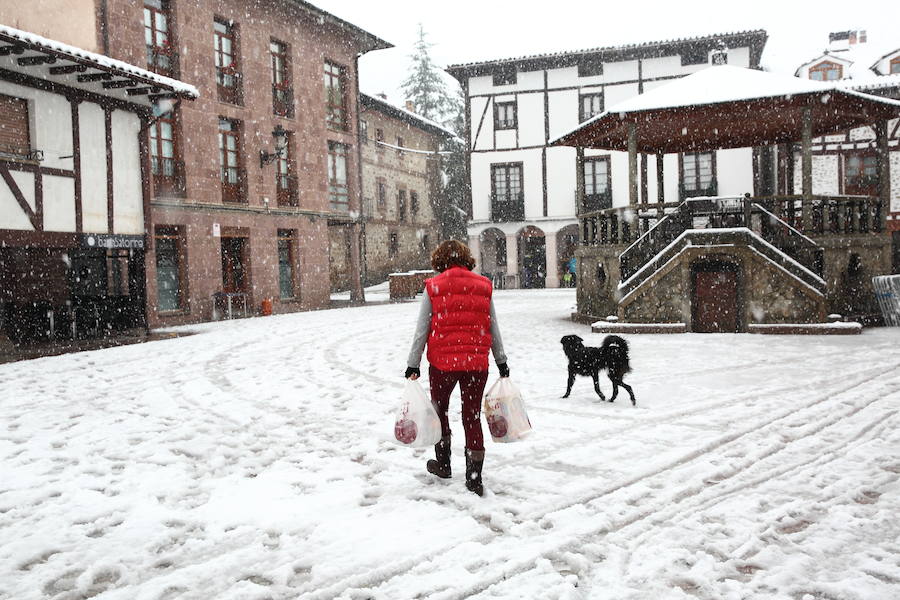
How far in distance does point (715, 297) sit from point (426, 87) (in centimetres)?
4330

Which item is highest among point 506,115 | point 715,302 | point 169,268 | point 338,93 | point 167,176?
point 506,115

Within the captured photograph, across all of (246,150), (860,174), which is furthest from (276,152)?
(860,174)

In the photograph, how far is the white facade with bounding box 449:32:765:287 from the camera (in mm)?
29969

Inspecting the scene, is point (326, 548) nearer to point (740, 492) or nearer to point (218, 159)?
point (740, 492)

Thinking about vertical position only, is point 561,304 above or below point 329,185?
below

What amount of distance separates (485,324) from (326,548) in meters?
1.74

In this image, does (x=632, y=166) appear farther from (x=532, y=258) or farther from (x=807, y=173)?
(x=532, y=258)

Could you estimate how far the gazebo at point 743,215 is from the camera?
13312 mm

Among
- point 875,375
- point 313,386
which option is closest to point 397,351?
point 313,386

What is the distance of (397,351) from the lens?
12008 mm

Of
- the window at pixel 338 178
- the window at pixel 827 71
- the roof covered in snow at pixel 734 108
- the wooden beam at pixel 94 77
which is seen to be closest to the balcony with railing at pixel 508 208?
the window at pixel 338 178

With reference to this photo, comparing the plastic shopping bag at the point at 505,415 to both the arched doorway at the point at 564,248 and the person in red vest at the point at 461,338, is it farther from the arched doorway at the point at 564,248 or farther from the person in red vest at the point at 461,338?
the arched doorway at the point at 564,248

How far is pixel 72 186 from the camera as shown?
1464 cm

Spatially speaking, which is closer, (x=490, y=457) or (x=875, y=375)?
(x=490, y=457)
